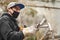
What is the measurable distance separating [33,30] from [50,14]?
470 centimetres

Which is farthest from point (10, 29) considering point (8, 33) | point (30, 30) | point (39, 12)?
point (39, 12)

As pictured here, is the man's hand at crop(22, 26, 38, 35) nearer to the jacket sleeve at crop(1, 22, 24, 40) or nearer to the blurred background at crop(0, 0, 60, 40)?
the jacket sleeve at crop(1, 22, 24, 40)

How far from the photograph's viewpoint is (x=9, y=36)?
1.93 metres

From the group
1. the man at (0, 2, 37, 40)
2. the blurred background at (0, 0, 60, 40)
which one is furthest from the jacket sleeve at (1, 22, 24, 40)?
the blurred background at (0, 0, 60, 40)

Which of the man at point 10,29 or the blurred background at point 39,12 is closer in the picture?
the man at point 10,29

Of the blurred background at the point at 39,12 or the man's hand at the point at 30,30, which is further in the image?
the blurred background at the point at 39,12

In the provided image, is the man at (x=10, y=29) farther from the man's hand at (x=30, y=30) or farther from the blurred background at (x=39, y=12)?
the blurred background at (x=39, y=12)

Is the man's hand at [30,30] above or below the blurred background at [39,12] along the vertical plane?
above

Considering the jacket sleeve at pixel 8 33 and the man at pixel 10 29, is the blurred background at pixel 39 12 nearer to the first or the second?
the man at pixel 10 29

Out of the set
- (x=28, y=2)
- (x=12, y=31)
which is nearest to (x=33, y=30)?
(x=12, y=31)

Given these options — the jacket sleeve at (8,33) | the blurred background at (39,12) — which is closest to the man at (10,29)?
the jacket sleeve at (8,33)

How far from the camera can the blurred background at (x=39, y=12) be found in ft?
20.5

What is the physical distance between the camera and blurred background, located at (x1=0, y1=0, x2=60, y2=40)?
6245 millimetres

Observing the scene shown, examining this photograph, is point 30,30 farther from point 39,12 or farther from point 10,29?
point 39,12
